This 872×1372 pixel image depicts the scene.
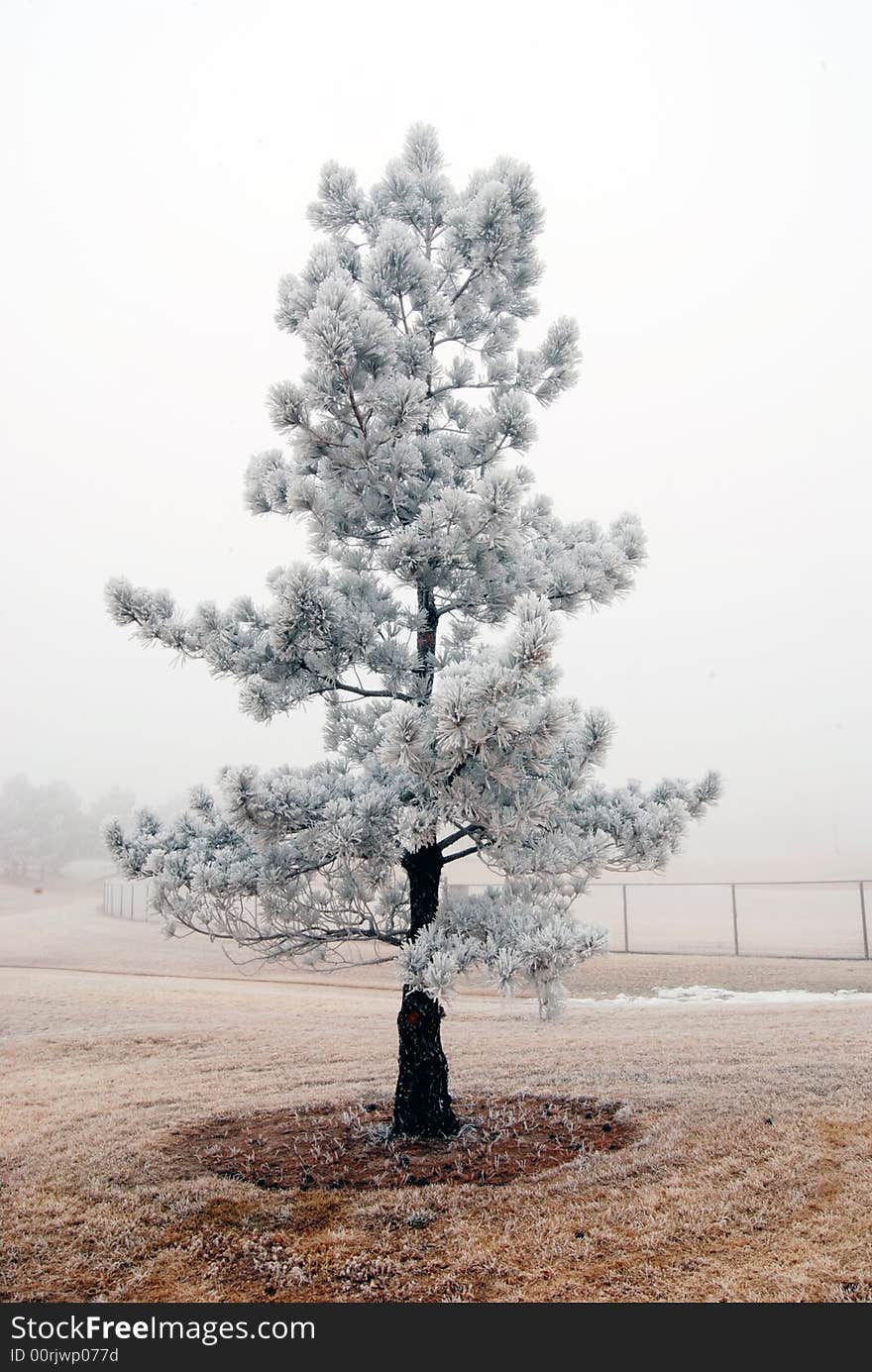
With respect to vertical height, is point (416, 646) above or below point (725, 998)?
above

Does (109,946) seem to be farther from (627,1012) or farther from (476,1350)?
(476,1350)

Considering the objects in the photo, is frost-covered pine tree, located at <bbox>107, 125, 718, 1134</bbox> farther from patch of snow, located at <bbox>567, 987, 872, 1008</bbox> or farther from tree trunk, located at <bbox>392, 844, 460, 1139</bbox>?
patch of snow, located at <bbox>567, 987, 872, 1008</bbox>

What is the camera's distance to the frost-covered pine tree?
5277mm

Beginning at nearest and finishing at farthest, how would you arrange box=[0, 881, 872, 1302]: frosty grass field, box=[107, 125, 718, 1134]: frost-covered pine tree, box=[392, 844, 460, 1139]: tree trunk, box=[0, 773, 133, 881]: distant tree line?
box=[0, 881, 872, 1302]: frosty grass field → box=[107, 125, 718, 1134]: frost-covered pine tree → box=[392, 844, 460, 1139]: tree trunk → box=[0, 773, 133, 881]: distant tree line

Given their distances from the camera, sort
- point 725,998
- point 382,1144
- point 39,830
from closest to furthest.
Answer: point 382,1144 → point 725,998 → point 39,830

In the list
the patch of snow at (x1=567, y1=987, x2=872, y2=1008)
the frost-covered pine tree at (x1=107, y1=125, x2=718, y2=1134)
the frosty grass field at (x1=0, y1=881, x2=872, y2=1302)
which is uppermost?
the frost-covered pine tree at (x1=107, y1=125, x2=718, y2=1134)

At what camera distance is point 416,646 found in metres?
7.02

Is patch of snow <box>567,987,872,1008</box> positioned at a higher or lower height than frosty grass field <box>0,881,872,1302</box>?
lower

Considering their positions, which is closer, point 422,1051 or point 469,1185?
point 469,1185

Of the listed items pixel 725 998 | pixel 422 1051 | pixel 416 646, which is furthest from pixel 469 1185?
pixel 725 998

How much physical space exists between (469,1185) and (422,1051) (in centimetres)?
101

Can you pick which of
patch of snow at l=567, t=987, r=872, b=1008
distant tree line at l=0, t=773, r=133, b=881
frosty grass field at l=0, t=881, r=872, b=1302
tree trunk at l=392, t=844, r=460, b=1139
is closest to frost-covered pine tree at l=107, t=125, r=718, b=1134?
tree trunk at l=392, t=844, r=460, b=1139

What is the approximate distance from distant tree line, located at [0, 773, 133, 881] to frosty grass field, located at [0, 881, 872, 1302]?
198ft

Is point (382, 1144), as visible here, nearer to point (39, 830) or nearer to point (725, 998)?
point (725, 998)
